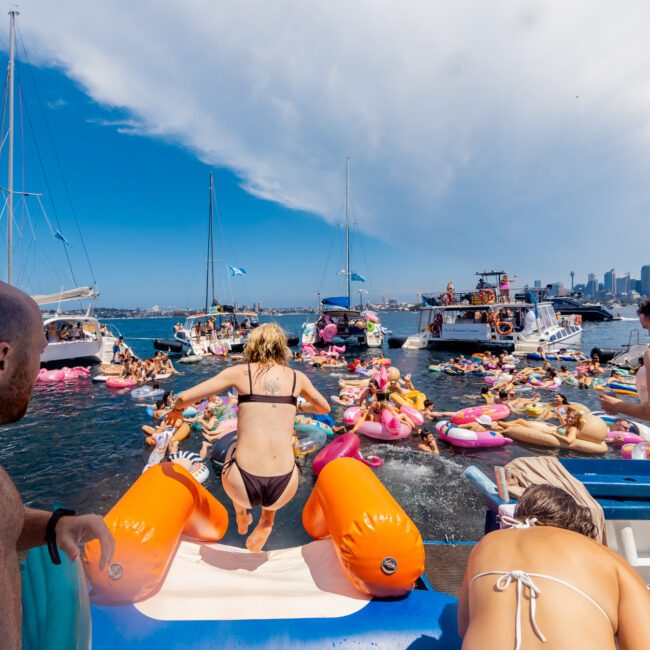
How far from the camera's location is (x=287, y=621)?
2385 mm

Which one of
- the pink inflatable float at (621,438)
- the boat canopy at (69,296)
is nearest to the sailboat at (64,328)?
the boat canopy at (69,296)

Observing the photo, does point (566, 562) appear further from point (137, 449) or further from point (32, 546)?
point (137, 449)

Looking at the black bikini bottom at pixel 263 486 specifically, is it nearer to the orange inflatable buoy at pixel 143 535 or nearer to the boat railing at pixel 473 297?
the orange inflatable buoy at pixel 143 535

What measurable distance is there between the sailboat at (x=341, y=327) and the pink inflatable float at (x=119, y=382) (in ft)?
48.6

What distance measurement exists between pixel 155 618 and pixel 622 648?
2.62m

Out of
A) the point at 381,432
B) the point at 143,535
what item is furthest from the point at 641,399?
the point at 381,432

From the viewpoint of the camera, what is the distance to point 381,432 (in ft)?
31.0

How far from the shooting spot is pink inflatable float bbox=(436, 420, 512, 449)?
8.99 metres

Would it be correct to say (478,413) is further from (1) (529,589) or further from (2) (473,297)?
(2) (473,297)

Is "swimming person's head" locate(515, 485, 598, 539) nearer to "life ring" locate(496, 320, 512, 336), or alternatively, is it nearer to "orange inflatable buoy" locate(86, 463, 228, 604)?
"orange inflatable buoy" locate(86, 463, 228, 604)

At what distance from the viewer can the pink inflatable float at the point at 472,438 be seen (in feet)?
29.5

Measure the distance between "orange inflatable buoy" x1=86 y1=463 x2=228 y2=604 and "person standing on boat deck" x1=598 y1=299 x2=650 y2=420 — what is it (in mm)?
3731

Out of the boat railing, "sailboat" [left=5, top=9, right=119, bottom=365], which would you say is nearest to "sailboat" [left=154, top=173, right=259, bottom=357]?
"sailboat" [left=5, top=9, right=119, bottom=365]

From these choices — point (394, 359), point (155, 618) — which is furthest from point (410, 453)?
point (394, 359)
